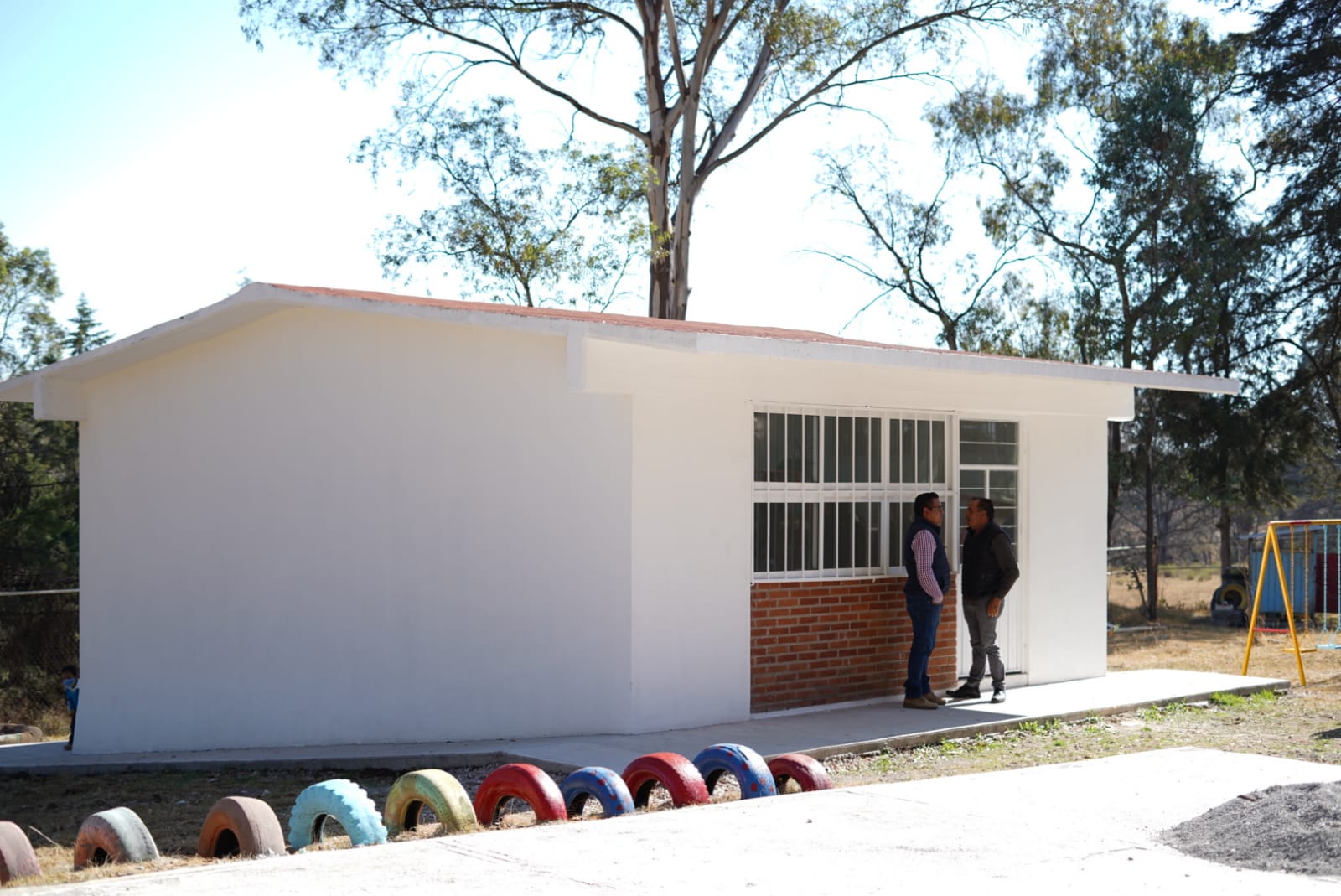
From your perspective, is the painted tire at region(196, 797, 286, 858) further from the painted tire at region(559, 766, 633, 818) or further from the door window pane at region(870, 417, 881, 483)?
the door window pane at region(870, 417, 881, 483)

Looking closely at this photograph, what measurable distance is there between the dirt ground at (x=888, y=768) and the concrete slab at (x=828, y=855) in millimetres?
886

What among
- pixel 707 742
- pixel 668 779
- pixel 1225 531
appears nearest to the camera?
pixel 668 779

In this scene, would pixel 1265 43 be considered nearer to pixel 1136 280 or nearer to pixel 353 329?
pixel 1136 280

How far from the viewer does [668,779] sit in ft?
25.1

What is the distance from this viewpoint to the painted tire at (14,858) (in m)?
6.37

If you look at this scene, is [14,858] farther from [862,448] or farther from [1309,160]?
[1309,160]

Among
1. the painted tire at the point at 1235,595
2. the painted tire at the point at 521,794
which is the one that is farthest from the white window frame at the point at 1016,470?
the painted tire at the point at 1235,595

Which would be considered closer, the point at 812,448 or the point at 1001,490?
the point at 812,448

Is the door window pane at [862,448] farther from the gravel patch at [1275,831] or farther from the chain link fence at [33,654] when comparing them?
the chain link fence at [33,654]

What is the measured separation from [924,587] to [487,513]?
12.2ft

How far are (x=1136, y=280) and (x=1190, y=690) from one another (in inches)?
695

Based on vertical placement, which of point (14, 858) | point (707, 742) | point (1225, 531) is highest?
point (1225, 531)

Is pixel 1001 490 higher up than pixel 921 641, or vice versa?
pixel 1001 490

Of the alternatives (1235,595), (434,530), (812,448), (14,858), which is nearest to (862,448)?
→ (812,448)
